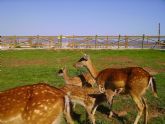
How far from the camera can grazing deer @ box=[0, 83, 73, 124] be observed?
6.07 metres

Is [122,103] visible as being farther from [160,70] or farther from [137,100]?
[160,70]

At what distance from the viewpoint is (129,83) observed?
10.7 meters

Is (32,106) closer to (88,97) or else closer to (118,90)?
(88,97)

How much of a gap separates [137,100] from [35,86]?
451 cm

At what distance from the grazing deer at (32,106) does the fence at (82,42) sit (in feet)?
115

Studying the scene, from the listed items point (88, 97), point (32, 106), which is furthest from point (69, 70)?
point (32, 106)

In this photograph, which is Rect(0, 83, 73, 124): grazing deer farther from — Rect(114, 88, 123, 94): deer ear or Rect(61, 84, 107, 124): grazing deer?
Rect(114, 88, 123, 94): deer ear

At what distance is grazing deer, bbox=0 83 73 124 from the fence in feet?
115

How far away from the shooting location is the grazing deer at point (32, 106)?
607 cm

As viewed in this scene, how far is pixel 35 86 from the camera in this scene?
21.3 feet

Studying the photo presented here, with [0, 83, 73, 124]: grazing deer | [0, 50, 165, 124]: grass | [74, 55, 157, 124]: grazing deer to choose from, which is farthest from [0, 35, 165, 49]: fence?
[0, 83, 73, 124]: grazing deer

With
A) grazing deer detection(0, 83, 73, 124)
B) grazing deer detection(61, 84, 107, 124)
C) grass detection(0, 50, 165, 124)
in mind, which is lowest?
grass detection(0, 50, 165, 124)

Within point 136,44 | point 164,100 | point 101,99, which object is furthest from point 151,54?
point 101,99

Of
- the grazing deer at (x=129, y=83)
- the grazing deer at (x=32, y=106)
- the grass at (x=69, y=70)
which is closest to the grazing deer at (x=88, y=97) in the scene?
the grazing deer at (x=129, y=83)
